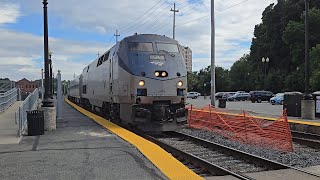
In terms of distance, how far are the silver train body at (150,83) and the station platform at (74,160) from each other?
267cm

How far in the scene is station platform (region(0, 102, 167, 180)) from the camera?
7293 mm

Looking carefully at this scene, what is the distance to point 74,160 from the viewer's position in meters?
8.59

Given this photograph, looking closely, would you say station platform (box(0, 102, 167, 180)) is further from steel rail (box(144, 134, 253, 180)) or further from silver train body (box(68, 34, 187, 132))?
silver train body (box(68, 34, 187, 132))

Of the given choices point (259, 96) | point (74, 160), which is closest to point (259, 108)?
point (259, 96)

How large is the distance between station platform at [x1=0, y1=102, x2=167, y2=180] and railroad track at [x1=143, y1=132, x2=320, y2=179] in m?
1.44

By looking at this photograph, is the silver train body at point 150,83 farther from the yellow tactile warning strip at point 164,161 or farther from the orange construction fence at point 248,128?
the yellow tactile warning strip at point 164,161

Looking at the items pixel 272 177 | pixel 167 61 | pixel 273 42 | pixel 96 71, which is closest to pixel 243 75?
pixel 273 42

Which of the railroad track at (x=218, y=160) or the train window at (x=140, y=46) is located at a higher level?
the train window at (x=140, y=46)

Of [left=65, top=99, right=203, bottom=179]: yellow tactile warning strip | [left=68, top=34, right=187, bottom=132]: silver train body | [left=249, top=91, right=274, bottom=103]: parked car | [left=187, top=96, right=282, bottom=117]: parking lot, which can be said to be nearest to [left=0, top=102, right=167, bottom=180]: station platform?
[left=65, top=99, right=203, bottom=179]: yellow tactile warning strip

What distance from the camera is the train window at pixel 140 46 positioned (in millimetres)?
15352

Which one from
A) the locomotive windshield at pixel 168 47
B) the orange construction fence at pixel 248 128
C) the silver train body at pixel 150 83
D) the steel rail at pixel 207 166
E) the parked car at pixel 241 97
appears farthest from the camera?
the parked car at pixel 241 97

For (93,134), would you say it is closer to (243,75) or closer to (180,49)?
(180,49)

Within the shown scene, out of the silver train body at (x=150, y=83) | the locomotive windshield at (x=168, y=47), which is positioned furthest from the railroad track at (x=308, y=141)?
the locomotive windshield at (x=168, y=47)

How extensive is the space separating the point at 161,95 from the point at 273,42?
73637mm
